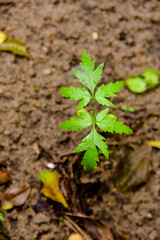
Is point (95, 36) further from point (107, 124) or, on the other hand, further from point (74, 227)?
point (74, 227)

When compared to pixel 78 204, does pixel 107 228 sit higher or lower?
lower

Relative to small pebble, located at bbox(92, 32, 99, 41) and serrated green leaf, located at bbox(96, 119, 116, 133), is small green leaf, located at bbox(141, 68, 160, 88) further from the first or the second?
serrated green leaf, located at bbox(96, 119, 116, 133)

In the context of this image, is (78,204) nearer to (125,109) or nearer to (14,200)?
(14,200)

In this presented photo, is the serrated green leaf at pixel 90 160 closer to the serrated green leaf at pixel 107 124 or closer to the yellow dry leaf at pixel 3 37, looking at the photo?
the serrated green leaf at pixel 107 124

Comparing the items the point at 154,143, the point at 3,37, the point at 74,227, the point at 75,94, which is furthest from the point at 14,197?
the point at 3,37

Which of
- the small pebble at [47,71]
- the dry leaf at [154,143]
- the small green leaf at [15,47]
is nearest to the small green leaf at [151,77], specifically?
the dry leaf at [154,143]

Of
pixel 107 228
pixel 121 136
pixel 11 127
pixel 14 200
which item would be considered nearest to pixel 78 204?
pixel 107 228
